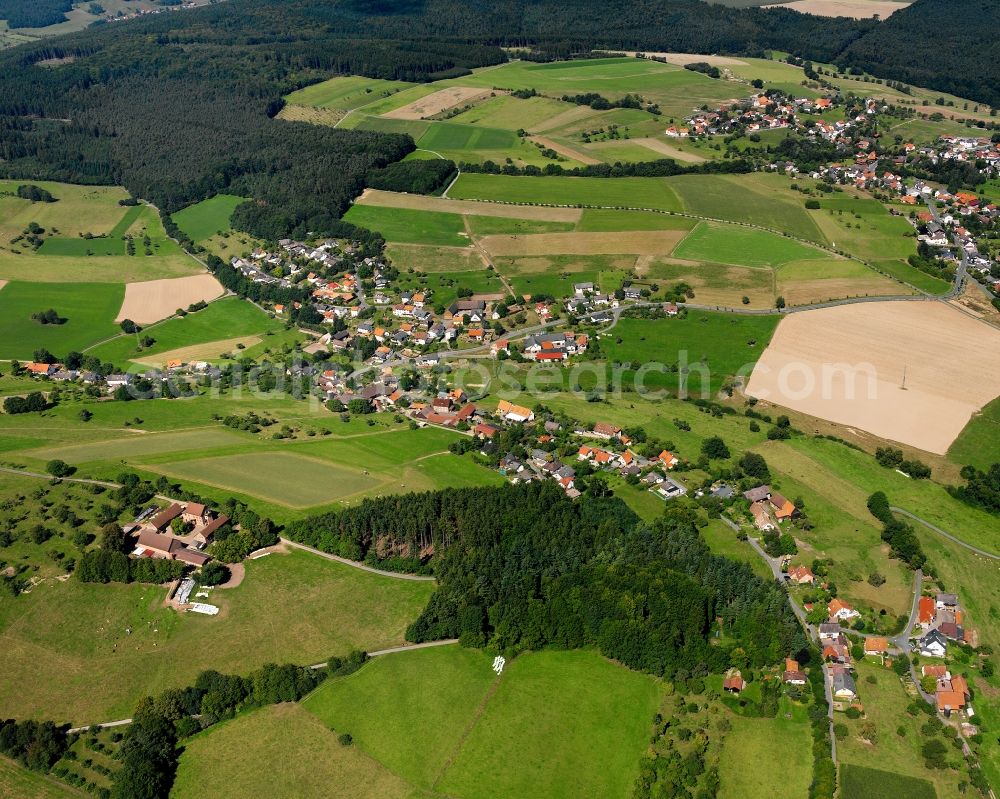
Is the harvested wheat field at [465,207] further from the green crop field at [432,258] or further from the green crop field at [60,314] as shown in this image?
the green crop field at [60,314]

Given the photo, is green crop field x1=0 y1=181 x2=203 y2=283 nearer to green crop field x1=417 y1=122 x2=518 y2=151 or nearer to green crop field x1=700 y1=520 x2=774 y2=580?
green crop field x1=417 y1=122 x2=518 y2=151

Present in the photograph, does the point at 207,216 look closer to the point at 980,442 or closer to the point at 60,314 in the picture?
the point at 60,314

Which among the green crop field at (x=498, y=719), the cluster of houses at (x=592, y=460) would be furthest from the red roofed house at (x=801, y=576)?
the green crop field at (x=498, y=719)

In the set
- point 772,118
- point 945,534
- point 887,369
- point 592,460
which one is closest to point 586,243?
point 887,369

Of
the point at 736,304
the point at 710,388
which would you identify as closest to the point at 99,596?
the point at 710,388

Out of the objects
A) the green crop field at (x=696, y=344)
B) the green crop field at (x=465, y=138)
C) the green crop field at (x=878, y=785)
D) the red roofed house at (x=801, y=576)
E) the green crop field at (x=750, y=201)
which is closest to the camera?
the green crop field at (x=878, y=785)

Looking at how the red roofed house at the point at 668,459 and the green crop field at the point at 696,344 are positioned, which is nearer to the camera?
the red roofed house at the point at 668,459

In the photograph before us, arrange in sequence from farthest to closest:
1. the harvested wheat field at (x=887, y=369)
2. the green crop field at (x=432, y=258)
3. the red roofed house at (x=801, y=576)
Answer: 1. the green crop field at (x=432, y=258)
2. the harvested wheat field at (x=887, y=369)
3. the red roofed house at (x=801, y=576)
